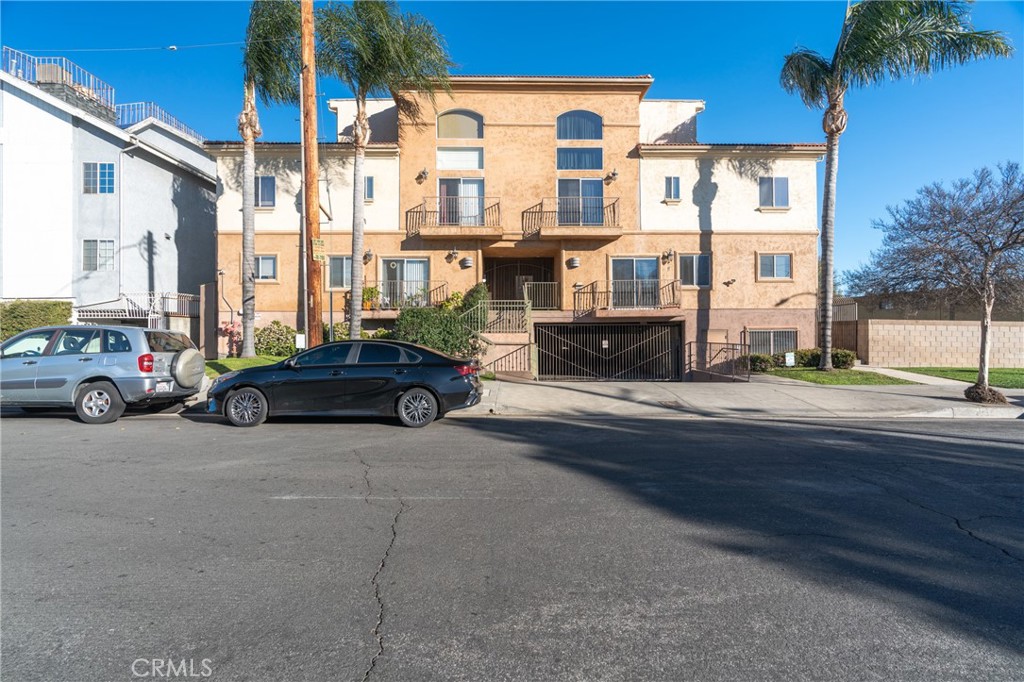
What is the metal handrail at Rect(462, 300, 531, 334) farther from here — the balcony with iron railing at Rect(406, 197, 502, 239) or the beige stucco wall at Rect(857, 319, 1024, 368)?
the beige stucco wall at Rect(857, 319, 1024, 368)

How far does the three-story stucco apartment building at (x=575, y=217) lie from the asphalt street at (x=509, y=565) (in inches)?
632

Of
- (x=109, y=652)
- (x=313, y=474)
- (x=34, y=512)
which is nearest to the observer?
(x=109, y=652)

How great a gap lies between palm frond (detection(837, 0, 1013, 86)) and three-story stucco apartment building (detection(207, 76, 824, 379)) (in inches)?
222

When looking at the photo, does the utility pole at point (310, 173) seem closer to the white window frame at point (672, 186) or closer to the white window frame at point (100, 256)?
the white window frame at point (672, 186)

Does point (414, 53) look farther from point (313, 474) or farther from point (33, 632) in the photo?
point (33, 632)

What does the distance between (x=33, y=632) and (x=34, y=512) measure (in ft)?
8.63

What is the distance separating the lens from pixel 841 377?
17547mm

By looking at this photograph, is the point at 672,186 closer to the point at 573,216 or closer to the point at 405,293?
the point at 573,216

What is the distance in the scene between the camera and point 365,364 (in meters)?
10.3

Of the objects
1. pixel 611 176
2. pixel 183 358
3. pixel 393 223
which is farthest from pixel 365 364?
pixel 611 176

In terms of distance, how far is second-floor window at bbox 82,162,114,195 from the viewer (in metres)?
24.2

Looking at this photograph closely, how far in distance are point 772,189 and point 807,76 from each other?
5.38 m

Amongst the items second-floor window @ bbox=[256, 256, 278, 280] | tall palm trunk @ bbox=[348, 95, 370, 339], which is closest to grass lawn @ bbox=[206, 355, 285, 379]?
tall palm trunk @ bbox=[348, 95, 370, 339]

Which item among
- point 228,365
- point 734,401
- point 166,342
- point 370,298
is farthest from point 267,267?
point 734,401
